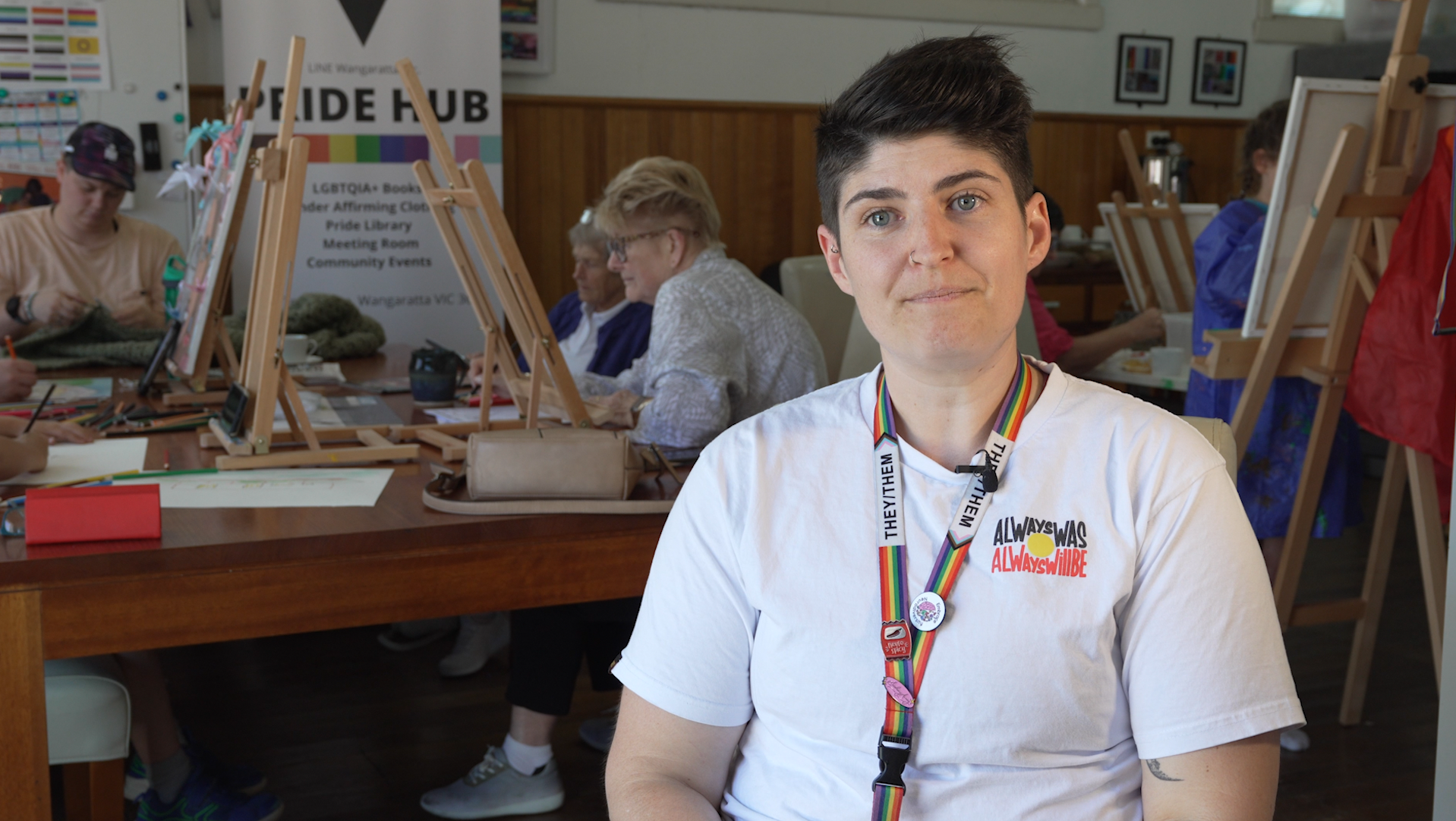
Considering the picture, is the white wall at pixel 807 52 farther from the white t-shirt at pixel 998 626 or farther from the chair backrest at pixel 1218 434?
the white t-shirt at pixel 998 626

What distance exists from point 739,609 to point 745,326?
4.61 ft

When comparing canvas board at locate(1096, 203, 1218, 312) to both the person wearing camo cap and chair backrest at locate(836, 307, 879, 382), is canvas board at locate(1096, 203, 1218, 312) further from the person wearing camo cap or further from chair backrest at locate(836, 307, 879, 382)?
the person wearing camo cap

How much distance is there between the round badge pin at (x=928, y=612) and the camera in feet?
3.32

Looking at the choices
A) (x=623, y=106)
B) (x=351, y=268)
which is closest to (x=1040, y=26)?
(x=623, y=106)

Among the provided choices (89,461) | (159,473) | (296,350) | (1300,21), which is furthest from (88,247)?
(1300,21)

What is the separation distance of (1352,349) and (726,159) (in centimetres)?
353

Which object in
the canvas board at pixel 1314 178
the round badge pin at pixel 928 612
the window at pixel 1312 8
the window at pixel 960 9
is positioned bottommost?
the round badge pin at pixel 928 612

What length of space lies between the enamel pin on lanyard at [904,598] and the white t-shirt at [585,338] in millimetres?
2347

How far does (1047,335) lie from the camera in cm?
355

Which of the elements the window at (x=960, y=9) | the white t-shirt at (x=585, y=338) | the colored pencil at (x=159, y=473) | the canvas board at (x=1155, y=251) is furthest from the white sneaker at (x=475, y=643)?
the window at (x=960, y=9)

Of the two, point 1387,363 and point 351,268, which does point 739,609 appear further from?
point 351,268

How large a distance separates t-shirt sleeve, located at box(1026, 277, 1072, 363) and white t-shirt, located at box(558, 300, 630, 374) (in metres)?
1.20

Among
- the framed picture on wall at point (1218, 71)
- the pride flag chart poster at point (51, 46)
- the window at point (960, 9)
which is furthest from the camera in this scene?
the framed picture on wall at point (1218, 71)

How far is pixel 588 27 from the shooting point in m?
5.27
